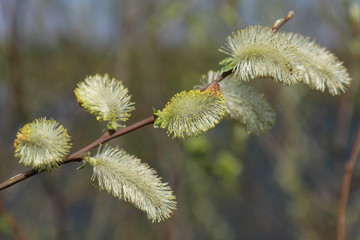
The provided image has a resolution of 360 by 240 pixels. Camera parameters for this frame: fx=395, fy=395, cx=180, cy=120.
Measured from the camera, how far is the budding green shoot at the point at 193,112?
2.84ft

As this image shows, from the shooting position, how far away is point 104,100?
0.96m

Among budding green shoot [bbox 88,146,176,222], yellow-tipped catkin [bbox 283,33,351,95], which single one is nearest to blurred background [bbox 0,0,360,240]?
yellow-tipped catkin [bbox 283,33,351,95]

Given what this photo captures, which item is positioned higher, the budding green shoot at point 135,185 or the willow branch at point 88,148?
the willow branch at point 88,148

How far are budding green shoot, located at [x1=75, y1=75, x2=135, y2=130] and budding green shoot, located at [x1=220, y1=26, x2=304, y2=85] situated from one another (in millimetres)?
269

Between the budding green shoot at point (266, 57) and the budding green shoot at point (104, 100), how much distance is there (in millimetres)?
269

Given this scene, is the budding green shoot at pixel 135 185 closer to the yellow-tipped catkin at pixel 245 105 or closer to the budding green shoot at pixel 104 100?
the budding green shoot at pixel 104 100

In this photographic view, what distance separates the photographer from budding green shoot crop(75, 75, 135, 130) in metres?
0.94

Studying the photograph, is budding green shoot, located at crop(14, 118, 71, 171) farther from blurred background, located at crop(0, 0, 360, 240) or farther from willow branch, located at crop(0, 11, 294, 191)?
blurred background, located at crop(0, 0, 360, 240)

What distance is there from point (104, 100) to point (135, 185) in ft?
0.75

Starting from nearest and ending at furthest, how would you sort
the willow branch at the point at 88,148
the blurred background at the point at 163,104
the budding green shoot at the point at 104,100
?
the willow branch at the point at 88,148 → the budding green shoot at the point at 104,100 → the blurred background at the point at 163,104

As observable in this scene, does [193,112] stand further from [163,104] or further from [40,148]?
[163,104]

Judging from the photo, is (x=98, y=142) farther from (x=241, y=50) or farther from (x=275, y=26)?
(x=275, y=26)

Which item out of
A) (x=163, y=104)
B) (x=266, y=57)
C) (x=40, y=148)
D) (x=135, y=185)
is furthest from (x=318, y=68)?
(x=163, y=104)

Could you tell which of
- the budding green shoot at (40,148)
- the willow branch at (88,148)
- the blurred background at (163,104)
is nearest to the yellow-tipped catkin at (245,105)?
the willow branch at (88,148)
